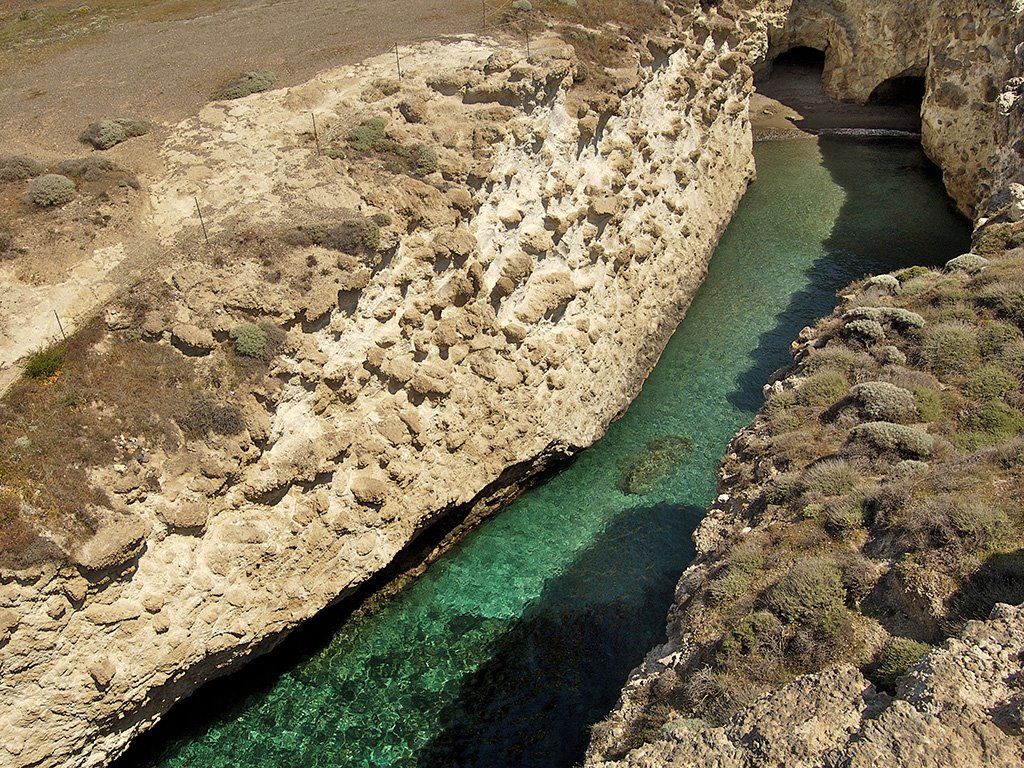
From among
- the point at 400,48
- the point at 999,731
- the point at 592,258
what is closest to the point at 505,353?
the point at 592,258

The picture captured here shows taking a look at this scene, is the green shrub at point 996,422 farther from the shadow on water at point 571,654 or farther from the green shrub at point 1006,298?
the shadow on water at point 571,654

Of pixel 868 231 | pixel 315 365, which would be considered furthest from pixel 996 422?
pixel 868 231

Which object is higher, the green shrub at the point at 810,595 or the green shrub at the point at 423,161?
the green shrub at the point at 423,161

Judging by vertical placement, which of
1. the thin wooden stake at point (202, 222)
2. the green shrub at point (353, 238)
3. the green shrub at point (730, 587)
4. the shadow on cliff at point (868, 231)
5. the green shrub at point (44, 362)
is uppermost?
the thin wooden stake at point (202, 222)

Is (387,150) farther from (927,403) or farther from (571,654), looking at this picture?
(927,403)

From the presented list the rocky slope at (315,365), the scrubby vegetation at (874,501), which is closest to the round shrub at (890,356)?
the scrubby vegetation at (874,501)

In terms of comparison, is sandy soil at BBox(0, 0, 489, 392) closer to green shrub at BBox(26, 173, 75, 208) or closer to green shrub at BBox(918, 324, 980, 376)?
green shrub at BBox(26, 173, 75, 208)
